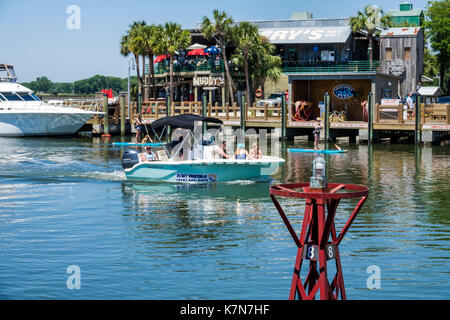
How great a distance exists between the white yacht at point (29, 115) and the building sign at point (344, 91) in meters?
17.6

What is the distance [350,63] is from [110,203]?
44.8 m

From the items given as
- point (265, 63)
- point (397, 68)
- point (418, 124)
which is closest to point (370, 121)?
point (418, 124)

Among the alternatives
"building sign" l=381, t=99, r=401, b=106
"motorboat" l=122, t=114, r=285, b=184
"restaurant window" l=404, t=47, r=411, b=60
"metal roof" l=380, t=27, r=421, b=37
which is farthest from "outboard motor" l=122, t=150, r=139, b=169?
"restaurant window" l=404, t=47, r=411, b=60

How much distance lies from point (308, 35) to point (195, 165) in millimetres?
42742

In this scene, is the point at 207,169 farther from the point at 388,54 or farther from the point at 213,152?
the point at 388,54

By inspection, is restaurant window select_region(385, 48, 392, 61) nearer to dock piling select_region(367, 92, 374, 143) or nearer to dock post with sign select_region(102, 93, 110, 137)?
dock piling select_region(367, 92, 374, 143)

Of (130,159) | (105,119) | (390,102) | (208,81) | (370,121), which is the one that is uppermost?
(208,81)

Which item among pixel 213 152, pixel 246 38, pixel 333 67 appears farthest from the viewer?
pixel 333 67

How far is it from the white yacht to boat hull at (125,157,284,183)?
25695mm

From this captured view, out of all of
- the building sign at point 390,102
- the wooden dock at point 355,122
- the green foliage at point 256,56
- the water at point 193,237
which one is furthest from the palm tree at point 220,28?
the water at point 193,237

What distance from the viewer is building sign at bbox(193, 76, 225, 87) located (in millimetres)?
62372

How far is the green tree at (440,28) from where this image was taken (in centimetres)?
6944

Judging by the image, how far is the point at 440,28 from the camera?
69.8 meters
